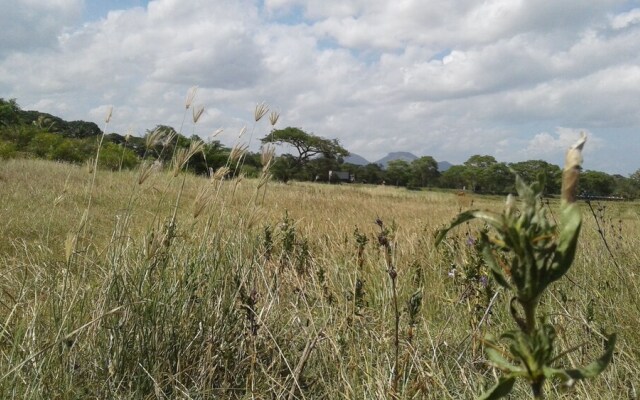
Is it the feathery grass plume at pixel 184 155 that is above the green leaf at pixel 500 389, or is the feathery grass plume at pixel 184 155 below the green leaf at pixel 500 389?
above

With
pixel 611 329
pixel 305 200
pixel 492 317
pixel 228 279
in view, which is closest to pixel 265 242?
pixel 228 279

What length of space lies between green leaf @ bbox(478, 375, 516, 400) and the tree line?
167 mm

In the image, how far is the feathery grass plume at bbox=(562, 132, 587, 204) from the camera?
351mm

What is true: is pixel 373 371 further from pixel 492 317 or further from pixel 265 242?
pixel 265 242

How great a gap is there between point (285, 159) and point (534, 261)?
44086mm

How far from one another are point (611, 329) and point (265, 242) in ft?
6.32

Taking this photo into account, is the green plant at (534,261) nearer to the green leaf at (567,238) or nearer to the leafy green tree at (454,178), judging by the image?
the green leaf at (567,238)

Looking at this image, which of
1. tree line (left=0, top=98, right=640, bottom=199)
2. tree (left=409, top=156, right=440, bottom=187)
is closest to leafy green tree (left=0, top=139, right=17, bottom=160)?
tree line (left=0, top=98, right=640, bottom=199)

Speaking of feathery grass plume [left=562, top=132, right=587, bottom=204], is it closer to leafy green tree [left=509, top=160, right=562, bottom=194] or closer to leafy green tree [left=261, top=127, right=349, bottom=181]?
leafy green tree [left=509, top=160, right=562, bottom=194]

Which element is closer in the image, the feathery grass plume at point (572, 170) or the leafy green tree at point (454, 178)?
the feathery grass plume at point (572, 170)

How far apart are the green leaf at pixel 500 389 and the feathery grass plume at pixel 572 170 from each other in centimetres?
16

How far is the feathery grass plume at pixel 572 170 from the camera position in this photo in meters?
0.35

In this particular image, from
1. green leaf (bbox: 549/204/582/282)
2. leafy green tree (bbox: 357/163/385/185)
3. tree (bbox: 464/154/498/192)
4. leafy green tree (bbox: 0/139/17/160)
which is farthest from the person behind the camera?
tree (bbox: 464/154/498/192)

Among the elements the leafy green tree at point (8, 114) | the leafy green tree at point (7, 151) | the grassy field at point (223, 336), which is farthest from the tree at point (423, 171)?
the grassy field at point (223, 336)
